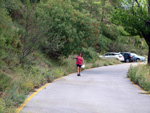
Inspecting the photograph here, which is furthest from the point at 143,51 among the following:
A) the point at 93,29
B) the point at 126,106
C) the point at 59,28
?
the point at 126,106

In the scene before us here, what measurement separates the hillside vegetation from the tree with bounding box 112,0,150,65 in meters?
1.50

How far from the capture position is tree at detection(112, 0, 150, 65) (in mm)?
21438

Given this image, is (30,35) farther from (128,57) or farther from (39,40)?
(128,57)

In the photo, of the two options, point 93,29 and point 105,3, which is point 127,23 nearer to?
point 93,29

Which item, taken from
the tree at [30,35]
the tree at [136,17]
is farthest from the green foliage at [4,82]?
the tree at [136,17]

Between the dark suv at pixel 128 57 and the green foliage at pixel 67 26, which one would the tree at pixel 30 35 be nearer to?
the green foliage at pixel 67 26

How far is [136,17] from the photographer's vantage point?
2180 cm

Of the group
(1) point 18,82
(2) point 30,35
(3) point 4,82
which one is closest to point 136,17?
(2) point 30,35

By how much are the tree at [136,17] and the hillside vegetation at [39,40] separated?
1.50 meters

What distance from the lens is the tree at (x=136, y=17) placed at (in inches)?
844

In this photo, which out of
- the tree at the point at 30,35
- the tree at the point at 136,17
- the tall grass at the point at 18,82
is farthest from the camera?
the tree at the point at 136,17

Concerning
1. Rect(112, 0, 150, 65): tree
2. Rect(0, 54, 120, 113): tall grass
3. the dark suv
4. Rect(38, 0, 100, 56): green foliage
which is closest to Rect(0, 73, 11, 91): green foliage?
Rect(0, 54, 120, 113): tall grass

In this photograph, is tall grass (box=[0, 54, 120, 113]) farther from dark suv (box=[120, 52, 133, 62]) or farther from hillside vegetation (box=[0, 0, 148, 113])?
dark suv (box=[120, 52, 133, 62])

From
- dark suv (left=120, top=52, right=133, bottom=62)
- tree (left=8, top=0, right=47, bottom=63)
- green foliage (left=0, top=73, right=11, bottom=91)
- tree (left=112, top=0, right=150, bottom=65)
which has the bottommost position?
dark suv (left=120, top=52, right=133, bottom=62)
